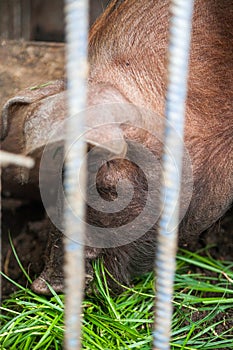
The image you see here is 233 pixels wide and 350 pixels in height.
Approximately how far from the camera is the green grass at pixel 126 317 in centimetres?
187

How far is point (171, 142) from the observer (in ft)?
4.00

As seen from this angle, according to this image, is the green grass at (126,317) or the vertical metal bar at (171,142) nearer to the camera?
the vertical metal bar at (171,142)

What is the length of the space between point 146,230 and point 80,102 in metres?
0.82

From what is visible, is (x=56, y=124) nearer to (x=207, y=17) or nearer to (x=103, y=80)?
(x=103, y=80)

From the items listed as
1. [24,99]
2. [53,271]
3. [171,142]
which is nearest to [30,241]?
[53,271]

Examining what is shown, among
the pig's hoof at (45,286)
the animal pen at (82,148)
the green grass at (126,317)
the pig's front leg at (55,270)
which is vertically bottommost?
the green grass at (126,317)

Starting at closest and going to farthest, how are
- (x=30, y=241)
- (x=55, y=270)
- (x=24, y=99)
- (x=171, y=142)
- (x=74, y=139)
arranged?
(x=74, y=139) < (x=171, y=142) < (x=24, y=99) < (x=55, y=270) < (x=30, y=241)

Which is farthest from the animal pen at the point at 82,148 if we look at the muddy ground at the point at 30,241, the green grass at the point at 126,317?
the muddy ground at the point at 30,241

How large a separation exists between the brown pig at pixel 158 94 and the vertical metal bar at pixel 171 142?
0.49 meters

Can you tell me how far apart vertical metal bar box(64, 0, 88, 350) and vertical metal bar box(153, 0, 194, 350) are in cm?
16

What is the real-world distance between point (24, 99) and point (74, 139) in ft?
2.14

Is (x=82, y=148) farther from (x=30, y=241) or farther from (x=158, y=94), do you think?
(x=30, y=241)

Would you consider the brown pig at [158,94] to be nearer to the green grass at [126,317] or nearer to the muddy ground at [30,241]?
the green grass at [126,317]

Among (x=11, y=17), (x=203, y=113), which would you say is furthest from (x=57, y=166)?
(x=11, y=17)
